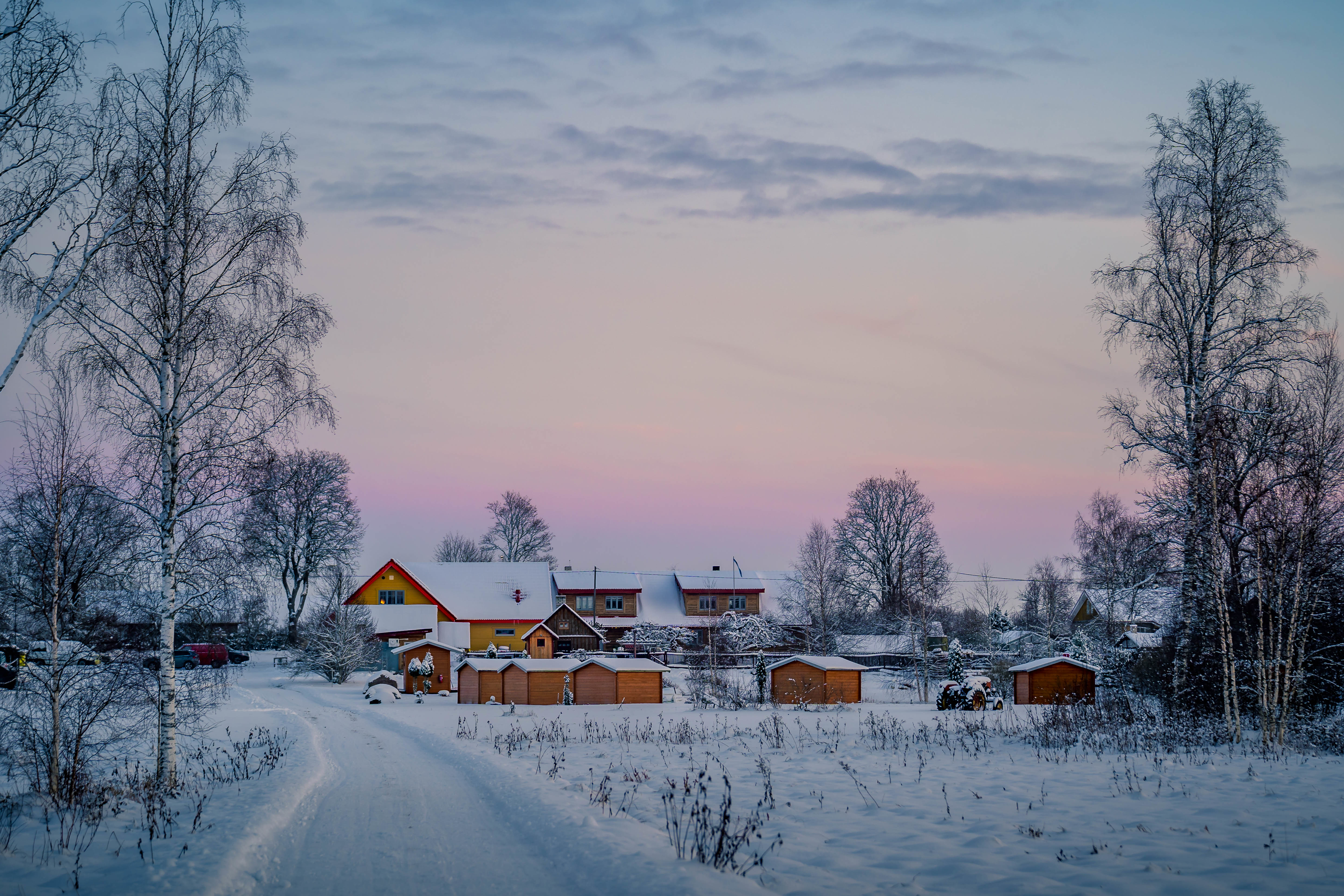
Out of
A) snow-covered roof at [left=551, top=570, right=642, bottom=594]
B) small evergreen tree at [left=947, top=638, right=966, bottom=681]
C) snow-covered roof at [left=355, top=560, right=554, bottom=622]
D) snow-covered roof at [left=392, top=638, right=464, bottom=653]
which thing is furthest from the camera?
snow-covered roof at [left=551, top=570, right=642, bottom=594]

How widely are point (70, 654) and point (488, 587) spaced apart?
47187mm

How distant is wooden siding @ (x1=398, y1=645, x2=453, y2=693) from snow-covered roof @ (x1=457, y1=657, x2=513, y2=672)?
15.8ft

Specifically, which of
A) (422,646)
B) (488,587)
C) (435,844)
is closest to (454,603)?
(488,587)

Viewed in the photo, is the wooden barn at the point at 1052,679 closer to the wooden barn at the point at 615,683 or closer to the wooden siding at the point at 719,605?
the wooden barn at the point at 615,683

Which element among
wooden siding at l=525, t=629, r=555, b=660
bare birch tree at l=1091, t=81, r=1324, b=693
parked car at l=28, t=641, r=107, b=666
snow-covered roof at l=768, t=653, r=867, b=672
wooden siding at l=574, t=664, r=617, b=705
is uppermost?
bare birch tree at l=1091, t=81, r=1324, b=693

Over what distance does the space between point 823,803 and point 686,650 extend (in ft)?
149

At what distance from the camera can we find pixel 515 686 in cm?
3166

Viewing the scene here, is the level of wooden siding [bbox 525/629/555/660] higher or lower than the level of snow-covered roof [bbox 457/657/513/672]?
lower

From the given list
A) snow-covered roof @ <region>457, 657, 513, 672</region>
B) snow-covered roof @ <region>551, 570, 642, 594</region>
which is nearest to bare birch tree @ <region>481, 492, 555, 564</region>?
snow-covered roof @ <region>551, 570, 642, 594</region>

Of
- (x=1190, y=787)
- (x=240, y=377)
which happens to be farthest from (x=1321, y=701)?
(x=240, y=377)

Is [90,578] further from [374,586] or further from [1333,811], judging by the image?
[374,586]

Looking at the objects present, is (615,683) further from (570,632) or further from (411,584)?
(411,584)

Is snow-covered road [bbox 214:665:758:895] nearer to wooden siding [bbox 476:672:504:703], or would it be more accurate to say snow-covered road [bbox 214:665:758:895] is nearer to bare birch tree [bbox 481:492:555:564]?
wooden siding [bbox 476:672:504:703]

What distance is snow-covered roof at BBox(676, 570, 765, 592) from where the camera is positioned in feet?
212
